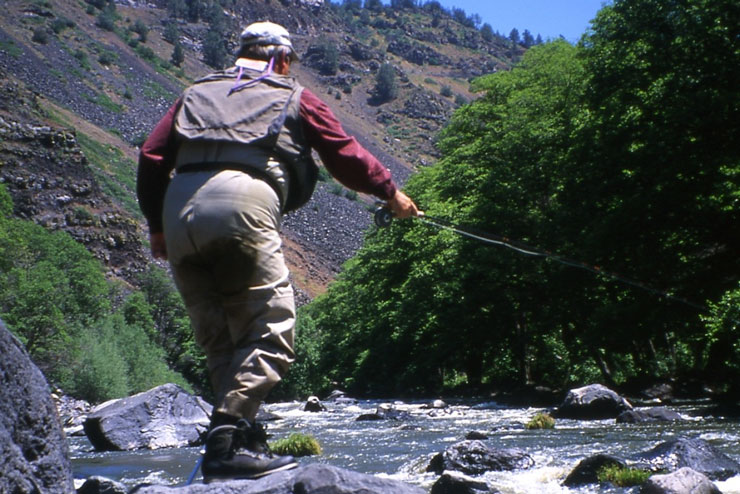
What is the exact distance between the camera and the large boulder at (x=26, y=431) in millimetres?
3555

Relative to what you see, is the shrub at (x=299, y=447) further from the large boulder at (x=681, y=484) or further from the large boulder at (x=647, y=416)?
the large boulder at (x=681, y=484)

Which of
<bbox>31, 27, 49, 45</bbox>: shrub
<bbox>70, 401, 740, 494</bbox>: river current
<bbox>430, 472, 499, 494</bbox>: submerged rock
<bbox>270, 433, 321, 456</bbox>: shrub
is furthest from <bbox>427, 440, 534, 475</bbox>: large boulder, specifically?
<bbox>31, 27, 49, 45</bbox>: shrub

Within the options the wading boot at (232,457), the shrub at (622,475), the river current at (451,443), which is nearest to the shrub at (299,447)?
the river current at (451,443)

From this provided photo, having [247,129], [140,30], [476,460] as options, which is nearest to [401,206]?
[247,129]

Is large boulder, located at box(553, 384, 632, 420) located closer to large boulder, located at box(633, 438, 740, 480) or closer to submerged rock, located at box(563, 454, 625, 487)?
large boulder, located at box(633, 438, 740, 480)

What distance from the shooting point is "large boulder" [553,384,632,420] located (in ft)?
61.1

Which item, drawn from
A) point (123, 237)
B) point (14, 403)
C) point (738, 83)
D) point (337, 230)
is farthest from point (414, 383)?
point (337, 230)

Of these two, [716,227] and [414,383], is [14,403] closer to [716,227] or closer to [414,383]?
[716,227]

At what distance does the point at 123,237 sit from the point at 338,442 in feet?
155

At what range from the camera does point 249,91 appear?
368 centimetres

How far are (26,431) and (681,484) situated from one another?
633 centimetres

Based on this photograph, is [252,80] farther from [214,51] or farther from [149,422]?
[214,51]

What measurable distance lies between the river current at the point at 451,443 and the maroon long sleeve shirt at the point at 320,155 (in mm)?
6543

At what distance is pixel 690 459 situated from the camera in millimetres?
9906
